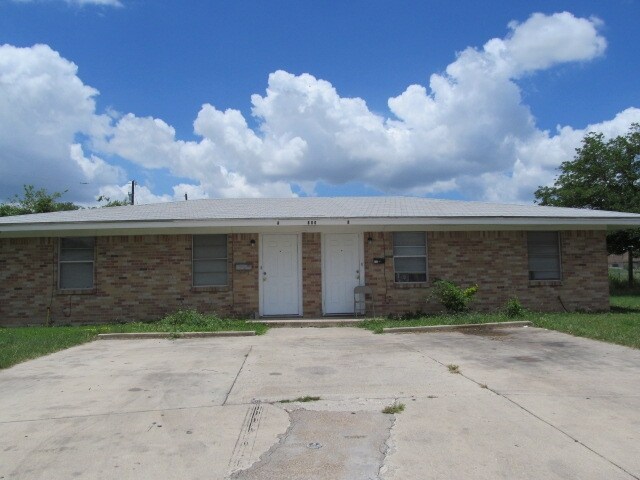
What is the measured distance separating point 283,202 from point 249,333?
634 centimetres

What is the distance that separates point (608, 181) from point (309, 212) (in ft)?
64.2

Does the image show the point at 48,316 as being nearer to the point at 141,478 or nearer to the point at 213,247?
the point at 213,247

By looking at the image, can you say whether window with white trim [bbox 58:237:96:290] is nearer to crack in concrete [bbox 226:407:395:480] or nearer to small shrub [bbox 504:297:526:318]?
crack in concrete [bbox 226:407:395:480]

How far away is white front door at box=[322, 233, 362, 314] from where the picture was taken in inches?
517

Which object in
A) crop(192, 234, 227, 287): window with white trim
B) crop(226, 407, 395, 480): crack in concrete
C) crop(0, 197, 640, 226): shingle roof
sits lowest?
crop(226, 407, 395, 480): crack in concrete

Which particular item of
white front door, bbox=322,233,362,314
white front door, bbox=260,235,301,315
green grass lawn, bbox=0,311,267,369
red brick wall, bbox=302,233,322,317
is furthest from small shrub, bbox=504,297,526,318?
green grass lawn, bbox=0,311,267,369

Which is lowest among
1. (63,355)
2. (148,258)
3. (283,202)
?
(63,355)

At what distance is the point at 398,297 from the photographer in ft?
43.3

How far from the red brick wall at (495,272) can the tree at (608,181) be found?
12.1 metres

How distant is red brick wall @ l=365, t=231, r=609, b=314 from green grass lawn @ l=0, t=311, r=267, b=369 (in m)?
3.61

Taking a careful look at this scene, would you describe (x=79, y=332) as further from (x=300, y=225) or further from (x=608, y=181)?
(x=608, y=181)

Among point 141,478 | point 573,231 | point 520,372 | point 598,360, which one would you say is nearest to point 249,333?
point 520,372

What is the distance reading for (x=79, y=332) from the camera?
10828mm

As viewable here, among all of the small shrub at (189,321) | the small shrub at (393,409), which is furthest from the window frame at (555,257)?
the small shrub at (393,409)
